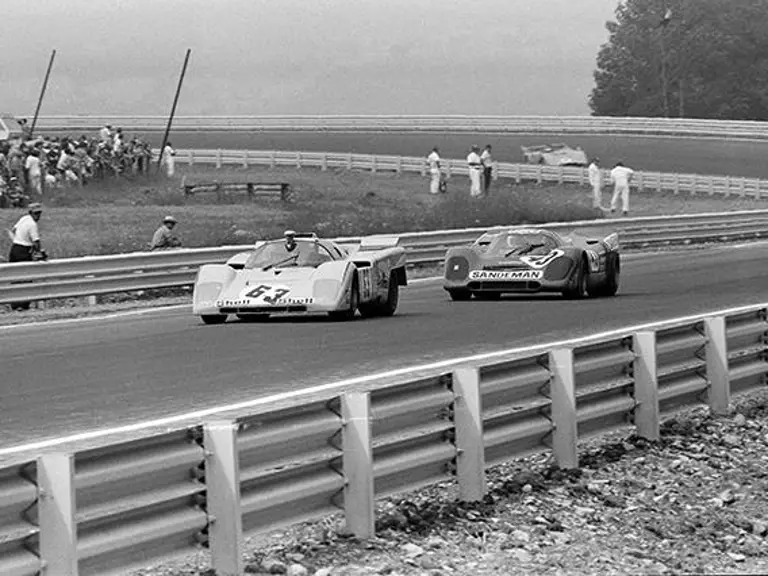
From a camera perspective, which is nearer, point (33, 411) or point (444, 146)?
point (33, 411)

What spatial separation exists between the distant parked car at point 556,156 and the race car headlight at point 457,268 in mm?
41699

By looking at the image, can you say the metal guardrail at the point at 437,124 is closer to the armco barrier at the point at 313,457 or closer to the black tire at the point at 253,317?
the black tire at the point at 253,317

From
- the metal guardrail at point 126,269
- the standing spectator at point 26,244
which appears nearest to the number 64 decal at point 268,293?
the metal guardrail at point 126,269

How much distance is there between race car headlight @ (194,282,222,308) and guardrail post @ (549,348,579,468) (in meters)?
10.5

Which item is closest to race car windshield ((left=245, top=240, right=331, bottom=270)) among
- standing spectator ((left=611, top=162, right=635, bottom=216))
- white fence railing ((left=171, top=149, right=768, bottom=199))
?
standing spectator ((left=611, top=162, right=635, bottom=216))

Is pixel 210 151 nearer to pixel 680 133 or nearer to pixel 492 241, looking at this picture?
pixel 680 133

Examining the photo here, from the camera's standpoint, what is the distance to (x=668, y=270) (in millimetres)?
34188

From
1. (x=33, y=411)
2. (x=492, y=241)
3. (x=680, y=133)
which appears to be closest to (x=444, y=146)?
(x=680, y=133)

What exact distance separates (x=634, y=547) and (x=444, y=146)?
65.0m

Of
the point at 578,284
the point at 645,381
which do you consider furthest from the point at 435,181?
the point at 645,381

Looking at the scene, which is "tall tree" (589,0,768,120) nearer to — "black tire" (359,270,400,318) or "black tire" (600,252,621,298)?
"black tire" (600,252,621,298)

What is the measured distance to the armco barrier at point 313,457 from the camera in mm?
7832

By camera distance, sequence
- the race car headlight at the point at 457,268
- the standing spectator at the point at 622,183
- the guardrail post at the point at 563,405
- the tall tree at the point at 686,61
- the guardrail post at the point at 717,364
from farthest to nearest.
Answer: the tall tree at the point at 686,61
the standing spectator at the point at 622,183
the race car headlight at the point at 457,268
the guardrail post at the point at 717,364
the guardrail post at the point at 563,405

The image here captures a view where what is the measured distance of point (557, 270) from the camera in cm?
2630
